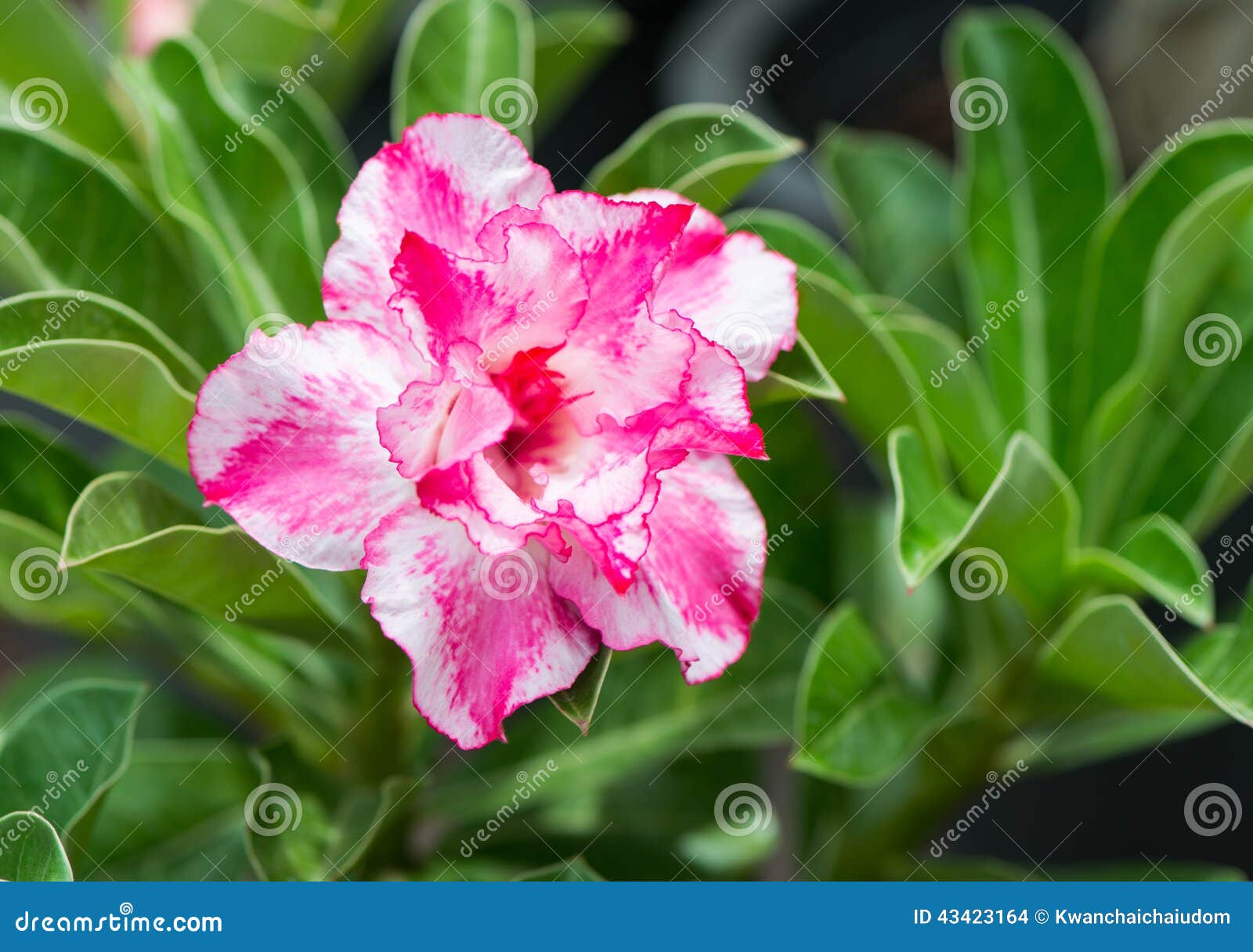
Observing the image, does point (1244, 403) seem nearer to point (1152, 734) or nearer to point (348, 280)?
point (1152, 734)

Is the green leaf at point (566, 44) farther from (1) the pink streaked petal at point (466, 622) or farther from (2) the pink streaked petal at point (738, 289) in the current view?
(1) the pink streaked petal at point (466, 622)

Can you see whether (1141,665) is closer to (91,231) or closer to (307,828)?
(307,828)

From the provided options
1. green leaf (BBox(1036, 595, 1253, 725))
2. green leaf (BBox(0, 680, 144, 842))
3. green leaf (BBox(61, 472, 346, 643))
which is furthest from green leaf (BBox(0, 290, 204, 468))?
green leaf (BBox(1036, 595, 1253, 725))

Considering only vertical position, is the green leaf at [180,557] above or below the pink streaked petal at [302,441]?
below

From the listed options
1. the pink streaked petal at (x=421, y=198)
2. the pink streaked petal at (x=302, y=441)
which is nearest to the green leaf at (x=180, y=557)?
the pink streaked petal at (x=302, y=441)

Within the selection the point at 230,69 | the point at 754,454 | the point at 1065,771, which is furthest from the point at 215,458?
the point at 1065,771
